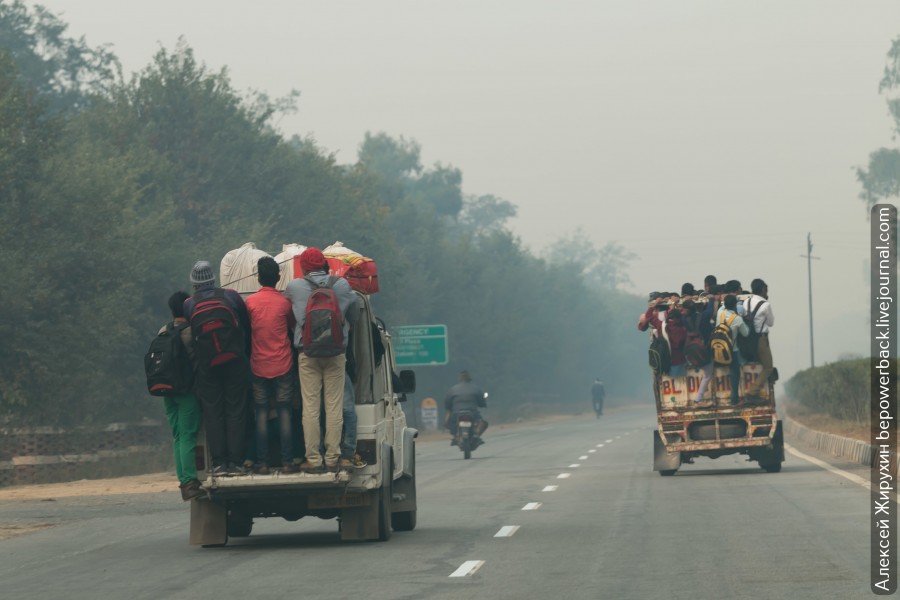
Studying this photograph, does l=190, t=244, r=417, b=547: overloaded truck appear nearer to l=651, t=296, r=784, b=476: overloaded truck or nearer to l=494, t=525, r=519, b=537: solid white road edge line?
l=494, t=525, r=519, b=537: solid white road edge line

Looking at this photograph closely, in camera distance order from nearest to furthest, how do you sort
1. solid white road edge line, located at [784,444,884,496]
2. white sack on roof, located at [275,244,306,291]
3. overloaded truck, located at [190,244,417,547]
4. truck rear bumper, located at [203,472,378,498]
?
truck rear bumper, located at [203,472,378,498] → overloaded truck, located at [190,244,417,547] → white sack on roof, located at [275,244,306,291] → solid white road edge line, located at [784,444,884,496]

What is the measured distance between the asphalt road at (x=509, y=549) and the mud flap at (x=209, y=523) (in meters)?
0.19

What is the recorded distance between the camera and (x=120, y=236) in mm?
39312

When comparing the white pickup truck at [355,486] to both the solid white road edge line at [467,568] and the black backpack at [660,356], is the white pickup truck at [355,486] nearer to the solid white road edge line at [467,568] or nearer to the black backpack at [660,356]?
the solid white road edge line at [467,568]

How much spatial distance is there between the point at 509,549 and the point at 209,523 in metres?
2.82

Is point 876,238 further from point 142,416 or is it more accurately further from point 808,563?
point 142,416

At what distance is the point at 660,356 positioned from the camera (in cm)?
2536

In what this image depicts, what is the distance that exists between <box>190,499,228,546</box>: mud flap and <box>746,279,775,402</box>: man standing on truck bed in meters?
11.8

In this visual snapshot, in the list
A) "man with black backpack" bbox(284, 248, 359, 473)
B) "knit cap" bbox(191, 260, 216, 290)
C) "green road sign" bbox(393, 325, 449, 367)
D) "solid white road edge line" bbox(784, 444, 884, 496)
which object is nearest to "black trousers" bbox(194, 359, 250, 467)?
"man with black backpack" bbox(284, 248, 359, 473)

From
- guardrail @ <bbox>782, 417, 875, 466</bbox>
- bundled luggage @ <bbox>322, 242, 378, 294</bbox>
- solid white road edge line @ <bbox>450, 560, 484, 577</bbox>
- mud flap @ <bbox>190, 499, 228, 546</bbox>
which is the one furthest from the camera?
guardrail @ <bbox>782, 417, 875, 466</bbox>

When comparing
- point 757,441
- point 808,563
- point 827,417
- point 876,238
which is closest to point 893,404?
point 757,441

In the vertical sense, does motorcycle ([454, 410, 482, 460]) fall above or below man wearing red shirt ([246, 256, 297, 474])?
below

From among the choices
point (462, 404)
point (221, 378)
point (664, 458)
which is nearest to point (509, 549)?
point (221, 378)

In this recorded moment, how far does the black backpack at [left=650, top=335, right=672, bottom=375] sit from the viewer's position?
997 inches
